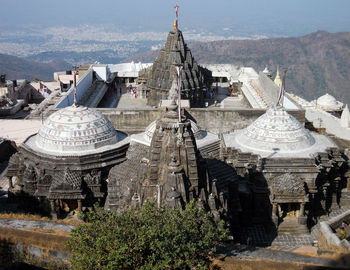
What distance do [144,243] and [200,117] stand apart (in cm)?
1999

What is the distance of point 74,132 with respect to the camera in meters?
23.3

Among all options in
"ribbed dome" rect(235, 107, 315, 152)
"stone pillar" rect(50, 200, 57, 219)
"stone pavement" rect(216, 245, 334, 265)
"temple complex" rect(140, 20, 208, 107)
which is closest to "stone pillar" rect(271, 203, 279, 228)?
"ribbed dome" rect(235, 107, 315, 152)

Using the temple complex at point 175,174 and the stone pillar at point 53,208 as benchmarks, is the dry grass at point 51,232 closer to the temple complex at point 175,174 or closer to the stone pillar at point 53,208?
the temple complex at point 175,174

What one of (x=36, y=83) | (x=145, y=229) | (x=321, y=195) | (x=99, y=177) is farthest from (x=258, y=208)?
(x=36, y=83)

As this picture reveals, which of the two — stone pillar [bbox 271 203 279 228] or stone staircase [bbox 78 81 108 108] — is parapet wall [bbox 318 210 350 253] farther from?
stone staircase [bbox 78 81 108 108]

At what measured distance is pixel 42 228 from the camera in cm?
1582

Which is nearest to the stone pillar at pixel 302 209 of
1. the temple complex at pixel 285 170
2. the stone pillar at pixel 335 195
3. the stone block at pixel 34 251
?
the temple complex at pixel 285 170

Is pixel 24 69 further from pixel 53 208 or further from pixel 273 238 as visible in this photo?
pixel 273 238

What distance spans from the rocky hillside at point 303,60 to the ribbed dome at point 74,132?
136 metres

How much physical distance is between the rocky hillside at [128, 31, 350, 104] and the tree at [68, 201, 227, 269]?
14462cm

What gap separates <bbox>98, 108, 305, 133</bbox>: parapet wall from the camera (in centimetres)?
3155

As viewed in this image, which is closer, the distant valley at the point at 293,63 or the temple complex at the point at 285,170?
the temple complex at the point at 285,170

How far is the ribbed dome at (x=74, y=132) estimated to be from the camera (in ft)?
76.3

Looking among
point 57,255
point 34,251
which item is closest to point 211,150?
point 57,255
